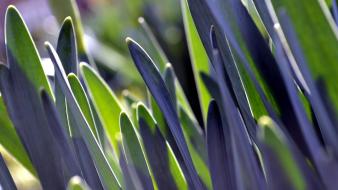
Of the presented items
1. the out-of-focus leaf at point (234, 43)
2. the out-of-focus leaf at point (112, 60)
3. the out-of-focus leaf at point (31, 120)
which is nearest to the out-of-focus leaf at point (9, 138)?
the out-of-focus leaf at point (31, 120)

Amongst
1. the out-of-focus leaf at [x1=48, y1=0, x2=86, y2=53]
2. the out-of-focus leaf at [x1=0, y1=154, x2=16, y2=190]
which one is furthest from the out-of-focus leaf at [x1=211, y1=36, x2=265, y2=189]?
the out-of-focus leaf at [x1=48, y1=0, x2=86, y2=53]

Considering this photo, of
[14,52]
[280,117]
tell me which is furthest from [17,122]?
[280,117]

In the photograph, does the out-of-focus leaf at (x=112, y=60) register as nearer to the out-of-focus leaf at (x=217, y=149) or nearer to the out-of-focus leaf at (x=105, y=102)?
the out-of-focus leaf at (x=105, y=102)

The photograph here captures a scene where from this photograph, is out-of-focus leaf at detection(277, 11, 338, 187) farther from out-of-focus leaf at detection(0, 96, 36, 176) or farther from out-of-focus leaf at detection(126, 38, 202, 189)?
out-of-focus leaf at detection(0, 96, 36, 176)

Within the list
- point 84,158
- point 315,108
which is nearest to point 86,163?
point 84,158

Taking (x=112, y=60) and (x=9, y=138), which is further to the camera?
(x=112, y=60)

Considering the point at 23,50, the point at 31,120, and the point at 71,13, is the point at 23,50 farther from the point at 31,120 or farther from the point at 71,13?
the point at 71,13
